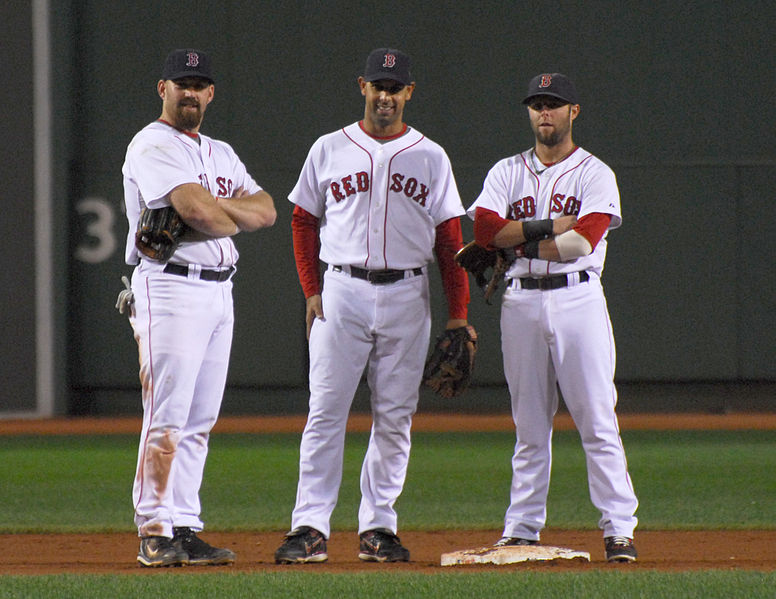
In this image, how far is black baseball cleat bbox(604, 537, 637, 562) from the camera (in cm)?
435

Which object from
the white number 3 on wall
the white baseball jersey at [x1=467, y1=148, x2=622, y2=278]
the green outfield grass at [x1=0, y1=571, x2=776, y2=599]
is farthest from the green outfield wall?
the green outfield grass at [x1=0, y1=571, x2=776, y2=599]

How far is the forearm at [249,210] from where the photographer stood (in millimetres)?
4344

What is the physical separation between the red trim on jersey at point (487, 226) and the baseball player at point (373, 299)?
0.46 ft

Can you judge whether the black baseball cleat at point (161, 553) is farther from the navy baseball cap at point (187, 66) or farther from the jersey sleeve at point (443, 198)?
the navy baseball cap at point (187, 66)

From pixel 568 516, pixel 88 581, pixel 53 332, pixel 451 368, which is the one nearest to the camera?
pixel 88 581

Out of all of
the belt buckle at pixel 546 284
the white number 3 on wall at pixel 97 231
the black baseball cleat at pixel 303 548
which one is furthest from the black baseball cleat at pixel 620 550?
the white number 3 on wall at pixel 97 231

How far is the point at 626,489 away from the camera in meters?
4.37

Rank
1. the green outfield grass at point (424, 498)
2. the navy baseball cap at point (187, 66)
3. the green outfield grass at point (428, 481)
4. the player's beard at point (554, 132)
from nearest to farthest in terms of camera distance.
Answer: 1. the green outfield grass at point (424, 498)
2. the navy baseball cap at point (187, 66)
3. the player's beard at point (554, 132)
4. the green outfield grass at point (428, 481)

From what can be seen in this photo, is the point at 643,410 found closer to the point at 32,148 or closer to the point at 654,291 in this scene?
the point at 654,291

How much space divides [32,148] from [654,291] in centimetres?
587

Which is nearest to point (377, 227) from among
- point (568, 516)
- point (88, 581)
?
point (88, 581)

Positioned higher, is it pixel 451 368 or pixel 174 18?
pixel 174 18

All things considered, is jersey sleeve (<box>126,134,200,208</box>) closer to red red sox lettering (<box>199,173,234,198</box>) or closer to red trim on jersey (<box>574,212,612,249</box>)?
red red sox lettering (<box>199,173,234,198</box>)

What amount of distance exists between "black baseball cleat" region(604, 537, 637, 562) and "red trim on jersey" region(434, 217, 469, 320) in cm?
101
